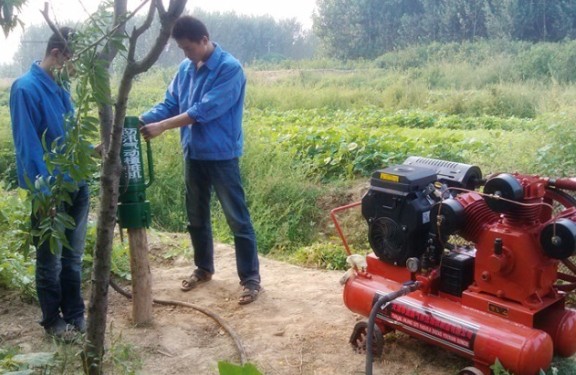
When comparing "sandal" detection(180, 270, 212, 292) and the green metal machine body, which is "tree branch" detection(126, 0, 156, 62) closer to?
the green metal machine body

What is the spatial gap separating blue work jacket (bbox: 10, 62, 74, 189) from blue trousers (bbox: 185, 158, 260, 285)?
46.1 inches

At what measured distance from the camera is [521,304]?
122 inches

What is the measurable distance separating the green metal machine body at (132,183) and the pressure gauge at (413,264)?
1556 millimetres

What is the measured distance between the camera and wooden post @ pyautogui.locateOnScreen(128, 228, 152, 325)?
381 cm

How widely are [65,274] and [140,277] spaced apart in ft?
1.46

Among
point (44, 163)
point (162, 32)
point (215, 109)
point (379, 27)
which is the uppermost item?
point (162, 32)

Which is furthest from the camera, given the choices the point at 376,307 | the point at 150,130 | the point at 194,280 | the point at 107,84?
the point at 194,280

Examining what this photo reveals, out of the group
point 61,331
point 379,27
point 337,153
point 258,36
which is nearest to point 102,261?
point 61,331

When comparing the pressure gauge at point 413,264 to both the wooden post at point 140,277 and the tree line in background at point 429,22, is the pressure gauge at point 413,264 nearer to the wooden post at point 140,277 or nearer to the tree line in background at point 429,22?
the wooden post at point 140,277

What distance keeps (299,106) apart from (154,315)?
11703 mm

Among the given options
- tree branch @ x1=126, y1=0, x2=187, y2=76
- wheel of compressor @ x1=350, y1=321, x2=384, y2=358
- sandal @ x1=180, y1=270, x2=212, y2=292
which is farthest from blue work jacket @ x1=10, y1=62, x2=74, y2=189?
wheel of compressor @ x1=350, y1=321, x2=384, y2=358

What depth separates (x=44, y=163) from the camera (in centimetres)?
328

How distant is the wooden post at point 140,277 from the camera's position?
3.81 meters

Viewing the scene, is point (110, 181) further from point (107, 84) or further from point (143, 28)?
point (143, 28)
